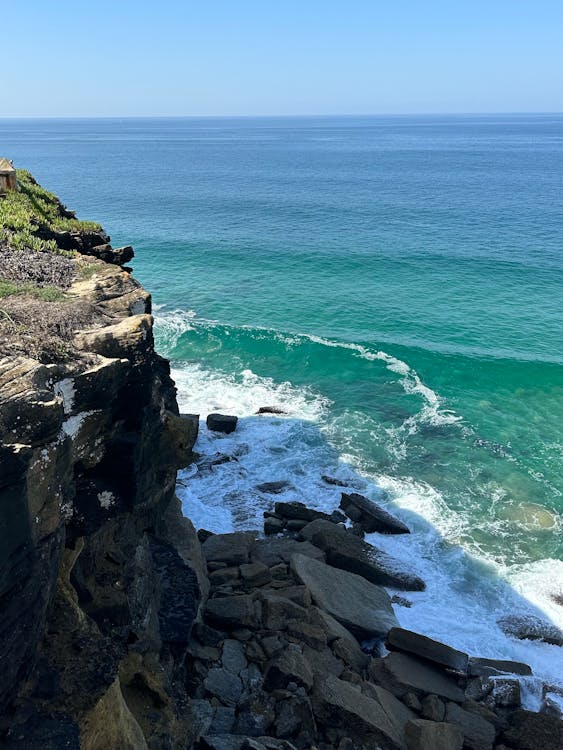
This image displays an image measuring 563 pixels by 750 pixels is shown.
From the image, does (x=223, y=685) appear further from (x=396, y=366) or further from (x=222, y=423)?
(x=396, y=366)

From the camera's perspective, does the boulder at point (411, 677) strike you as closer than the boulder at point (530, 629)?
Yes

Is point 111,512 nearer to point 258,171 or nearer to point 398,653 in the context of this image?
point 398,653

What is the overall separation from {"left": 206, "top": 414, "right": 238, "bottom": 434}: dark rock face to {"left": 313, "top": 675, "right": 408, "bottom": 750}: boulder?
18148mm

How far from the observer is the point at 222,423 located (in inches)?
1297

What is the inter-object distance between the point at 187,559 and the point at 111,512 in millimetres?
5504

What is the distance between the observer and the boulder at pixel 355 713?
583 inches

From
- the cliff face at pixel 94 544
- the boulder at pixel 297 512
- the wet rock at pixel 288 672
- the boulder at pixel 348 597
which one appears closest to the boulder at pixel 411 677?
the boulder at pixel 348 597

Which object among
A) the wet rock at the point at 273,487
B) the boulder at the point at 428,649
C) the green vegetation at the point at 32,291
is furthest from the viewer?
the wet rock at the point at 273,487

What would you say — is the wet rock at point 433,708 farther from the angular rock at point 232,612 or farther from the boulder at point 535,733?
the angular rock at point 232,612

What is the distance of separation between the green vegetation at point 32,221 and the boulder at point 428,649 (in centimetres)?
1533

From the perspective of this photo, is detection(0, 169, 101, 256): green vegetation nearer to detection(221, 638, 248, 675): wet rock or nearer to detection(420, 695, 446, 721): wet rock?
detection(221, 638, 248, 675): wet rock

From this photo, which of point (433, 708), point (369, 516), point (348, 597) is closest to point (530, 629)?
point (433, 708)

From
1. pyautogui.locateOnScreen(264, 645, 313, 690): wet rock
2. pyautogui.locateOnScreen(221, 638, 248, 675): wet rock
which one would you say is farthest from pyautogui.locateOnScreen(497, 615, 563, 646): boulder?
pyautogui.locateOnScreen(221, 638, 248, 675): wet rock

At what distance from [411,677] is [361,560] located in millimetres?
5488
